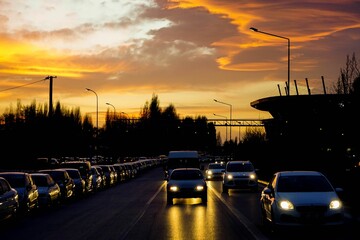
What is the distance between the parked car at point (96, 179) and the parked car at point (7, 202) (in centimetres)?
2125

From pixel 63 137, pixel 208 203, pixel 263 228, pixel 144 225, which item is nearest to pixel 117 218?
pixel 144 225

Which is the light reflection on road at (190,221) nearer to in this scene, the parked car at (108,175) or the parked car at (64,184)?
the parked car at (64,184)

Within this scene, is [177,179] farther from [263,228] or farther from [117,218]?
[263,228]

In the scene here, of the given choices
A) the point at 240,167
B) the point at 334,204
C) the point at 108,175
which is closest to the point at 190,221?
the point at 334,204

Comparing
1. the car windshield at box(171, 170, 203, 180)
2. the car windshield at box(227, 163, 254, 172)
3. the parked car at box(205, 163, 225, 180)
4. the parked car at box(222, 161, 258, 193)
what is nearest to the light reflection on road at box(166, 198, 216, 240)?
the car windshield at box(171, 170, 203, 180)

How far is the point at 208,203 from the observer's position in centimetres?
3097

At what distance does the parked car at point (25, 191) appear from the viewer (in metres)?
24.1

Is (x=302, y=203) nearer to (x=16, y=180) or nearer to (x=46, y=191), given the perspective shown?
(x=16, y=180)

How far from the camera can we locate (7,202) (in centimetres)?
2122

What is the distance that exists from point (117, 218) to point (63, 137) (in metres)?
61.1

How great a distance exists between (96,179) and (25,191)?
2014 centimetres

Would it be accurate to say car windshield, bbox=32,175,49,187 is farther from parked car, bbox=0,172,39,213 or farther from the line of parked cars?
parked car, bbox=0,172,39,213

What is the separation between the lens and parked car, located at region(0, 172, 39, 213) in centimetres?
2412

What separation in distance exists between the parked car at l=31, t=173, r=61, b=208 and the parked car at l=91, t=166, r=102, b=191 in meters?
13.5
